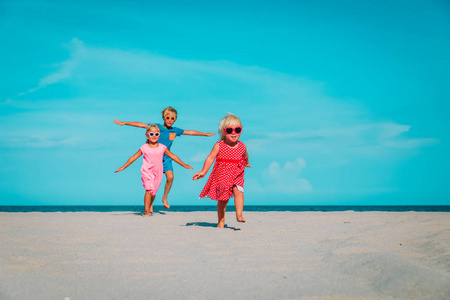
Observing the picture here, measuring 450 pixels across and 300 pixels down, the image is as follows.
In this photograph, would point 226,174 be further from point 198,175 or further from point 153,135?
point 153,135

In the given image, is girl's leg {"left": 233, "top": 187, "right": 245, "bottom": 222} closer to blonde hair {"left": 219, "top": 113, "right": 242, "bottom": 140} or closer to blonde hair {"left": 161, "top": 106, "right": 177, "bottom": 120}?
blonde hair {"left": 219, "top": 113, "right": 242, "bottom": 140}

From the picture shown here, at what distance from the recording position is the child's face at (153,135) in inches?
363

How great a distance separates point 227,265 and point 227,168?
2.86 metres

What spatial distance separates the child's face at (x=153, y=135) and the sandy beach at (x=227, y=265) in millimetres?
4135

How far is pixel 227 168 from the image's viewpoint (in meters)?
6.25

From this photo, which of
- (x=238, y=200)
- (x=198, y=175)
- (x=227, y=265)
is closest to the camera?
(x=227, y=265)

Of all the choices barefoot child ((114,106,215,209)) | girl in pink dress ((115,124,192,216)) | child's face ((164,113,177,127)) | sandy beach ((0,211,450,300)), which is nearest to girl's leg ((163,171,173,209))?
barefoot child ((114,106,215,209))

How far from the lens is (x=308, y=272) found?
3.25m

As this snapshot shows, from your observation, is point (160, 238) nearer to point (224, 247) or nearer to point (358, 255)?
point (224, 247)

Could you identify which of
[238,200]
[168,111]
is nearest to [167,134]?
[168,111]

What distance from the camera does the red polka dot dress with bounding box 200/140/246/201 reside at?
6.17m

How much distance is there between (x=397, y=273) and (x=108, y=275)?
7.16ft

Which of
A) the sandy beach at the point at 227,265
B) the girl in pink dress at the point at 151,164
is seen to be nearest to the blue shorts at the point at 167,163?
the girl in pink dress at the point at 151,164

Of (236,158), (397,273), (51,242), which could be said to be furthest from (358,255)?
(51,242)
